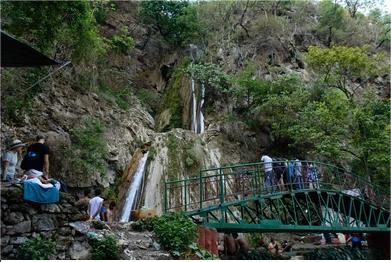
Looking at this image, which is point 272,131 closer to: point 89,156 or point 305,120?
point 305,120

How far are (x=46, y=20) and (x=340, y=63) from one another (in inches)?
507

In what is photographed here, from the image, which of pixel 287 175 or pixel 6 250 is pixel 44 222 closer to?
pixel 6 250

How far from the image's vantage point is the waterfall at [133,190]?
44.5ft

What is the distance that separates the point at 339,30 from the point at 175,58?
10832mm

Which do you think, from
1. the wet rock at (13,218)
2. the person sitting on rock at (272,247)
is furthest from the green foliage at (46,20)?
the person sitting on rock at (272,247)

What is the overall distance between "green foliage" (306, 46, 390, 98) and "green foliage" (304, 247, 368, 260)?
7290mm

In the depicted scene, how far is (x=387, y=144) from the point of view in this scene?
1617 cm

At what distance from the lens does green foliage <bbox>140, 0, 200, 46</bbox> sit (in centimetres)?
2377

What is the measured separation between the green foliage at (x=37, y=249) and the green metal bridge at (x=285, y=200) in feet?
13.5

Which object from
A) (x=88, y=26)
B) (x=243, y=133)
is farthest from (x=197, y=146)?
(x=88, y=26)

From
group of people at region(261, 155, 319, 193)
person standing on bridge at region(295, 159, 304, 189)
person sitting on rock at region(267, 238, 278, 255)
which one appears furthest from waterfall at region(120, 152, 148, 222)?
person standing on bridge at region(295, 159, 304, 189)

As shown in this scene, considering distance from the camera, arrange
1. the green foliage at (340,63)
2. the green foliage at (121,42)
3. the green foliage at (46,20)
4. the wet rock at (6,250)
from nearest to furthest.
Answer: the wet rock at (6,250) → the green foliage at (46,20) → the green foliage at (340,63) → the green foliage at (121,42)

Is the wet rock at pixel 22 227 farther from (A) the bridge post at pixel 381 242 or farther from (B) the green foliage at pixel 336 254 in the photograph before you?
(A) the bridge post at pixel 381 242

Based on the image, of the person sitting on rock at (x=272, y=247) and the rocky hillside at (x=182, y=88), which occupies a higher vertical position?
the rocky hillside at (x=182, y=88)
